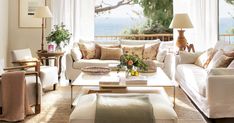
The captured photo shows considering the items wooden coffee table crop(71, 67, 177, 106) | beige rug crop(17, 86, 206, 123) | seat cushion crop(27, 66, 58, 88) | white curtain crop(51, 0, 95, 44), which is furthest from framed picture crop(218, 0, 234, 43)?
seat cushion crop(27, 66, 58, 88)

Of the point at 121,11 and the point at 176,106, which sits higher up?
the point at 121,11

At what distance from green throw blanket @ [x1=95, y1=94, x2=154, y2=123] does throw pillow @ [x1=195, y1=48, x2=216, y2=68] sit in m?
2.62

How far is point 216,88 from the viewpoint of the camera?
148 inches

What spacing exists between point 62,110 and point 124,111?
1879 millimetres

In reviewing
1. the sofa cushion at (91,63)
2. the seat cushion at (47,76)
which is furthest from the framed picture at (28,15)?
the seat cushion at (47,76)

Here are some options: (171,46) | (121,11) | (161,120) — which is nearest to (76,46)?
(171,46)

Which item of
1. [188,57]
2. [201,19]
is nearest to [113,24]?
[201,19]

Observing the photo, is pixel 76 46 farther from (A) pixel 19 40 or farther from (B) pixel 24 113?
(B) pixel 24 113

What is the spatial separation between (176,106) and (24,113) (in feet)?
6.63

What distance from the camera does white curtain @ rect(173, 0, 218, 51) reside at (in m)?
7.43

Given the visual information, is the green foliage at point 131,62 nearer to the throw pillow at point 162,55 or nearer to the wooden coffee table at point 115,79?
the wooden coffee table at point 115,79

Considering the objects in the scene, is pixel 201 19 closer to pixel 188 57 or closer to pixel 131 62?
pixel 188 57

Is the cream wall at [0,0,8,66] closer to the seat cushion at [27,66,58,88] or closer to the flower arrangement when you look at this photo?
the seat cushion at [27,66,58,88]

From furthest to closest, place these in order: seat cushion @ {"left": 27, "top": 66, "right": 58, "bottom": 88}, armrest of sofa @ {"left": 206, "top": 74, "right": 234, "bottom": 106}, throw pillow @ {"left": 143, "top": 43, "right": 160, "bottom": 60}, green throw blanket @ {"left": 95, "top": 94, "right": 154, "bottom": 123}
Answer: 1. throw pillow @ {"left": 143, "top": 43, "right": 160, "bottom": 60}
2. seat cushion @ {"left": 27, "top": 66, "right": 58, "bottom": 88}
3. armrest of sofa @ {"left": 206, "top": 74, "right": 234, "bottom": 106}
4. green throw blanket @ {"left": 95, "top": 94, "right": 154, "bottom": 123}
